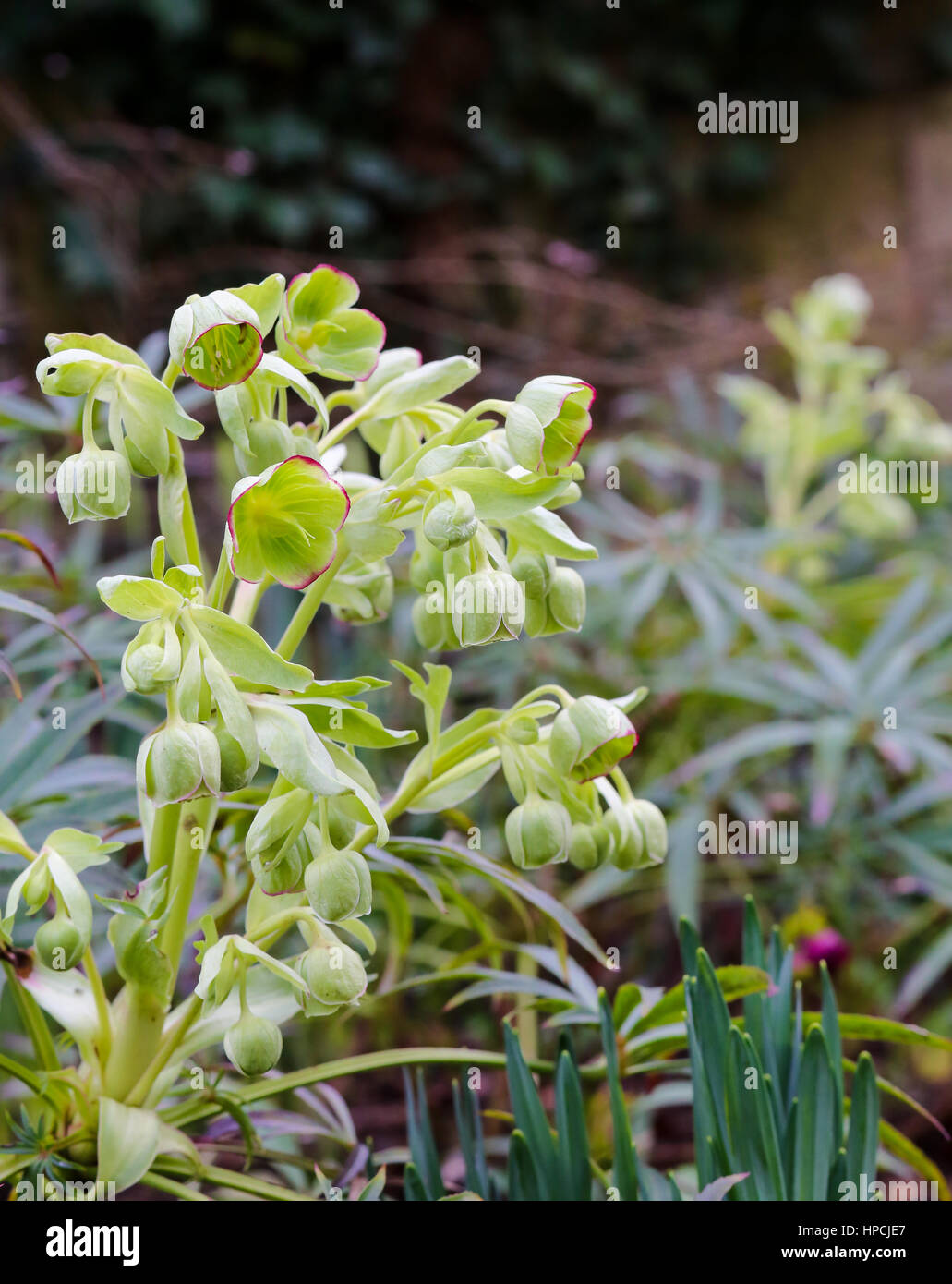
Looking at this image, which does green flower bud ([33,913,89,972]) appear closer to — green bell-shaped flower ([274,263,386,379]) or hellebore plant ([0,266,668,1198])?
hellebore plant ([0,266,668,1198])

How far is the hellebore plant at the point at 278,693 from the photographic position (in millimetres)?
355

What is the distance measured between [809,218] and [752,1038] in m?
2.07

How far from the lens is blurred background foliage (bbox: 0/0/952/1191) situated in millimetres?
926

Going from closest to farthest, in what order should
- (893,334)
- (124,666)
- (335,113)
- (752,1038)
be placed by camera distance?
1. (124,666)
2. (752,1038)
3. (335,113)
4. (893,334)

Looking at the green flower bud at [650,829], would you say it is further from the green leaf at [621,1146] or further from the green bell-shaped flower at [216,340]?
the green bell-shaped flower at [216,340]

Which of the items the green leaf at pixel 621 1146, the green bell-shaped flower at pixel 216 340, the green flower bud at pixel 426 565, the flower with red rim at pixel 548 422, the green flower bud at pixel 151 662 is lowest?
the green leaf at pixel 621 1146

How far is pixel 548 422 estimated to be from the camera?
379mm

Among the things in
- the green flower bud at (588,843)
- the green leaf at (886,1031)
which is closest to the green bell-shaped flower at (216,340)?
the green flower bud at (588,843)

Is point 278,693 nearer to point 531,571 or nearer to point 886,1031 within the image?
point 531,571

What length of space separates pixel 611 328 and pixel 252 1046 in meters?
1.73

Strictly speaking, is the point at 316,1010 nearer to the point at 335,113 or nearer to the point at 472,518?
the point at 472,518

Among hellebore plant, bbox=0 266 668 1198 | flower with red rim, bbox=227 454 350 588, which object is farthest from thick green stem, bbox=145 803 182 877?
flower with red rim, bbox=227 454 350 588
